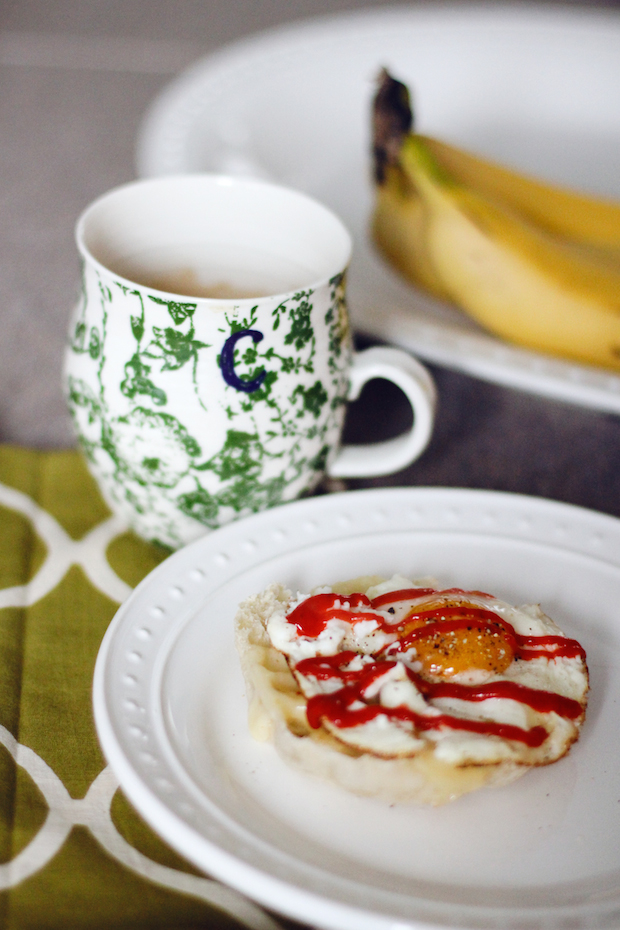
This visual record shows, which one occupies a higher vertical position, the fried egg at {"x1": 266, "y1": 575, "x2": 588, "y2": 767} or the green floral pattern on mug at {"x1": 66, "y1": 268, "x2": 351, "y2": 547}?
the green floral pattern on mug at {"x1": 66, "y1": 268, "x2": 351, "y2": 547}

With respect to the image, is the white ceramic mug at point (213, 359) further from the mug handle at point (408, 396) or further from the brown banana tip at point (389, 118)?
the brown banana tip at point (389, 118)

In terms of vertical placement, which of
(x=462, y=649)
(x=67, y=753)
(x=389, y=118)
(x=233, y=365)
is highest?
(x=389, y=118)

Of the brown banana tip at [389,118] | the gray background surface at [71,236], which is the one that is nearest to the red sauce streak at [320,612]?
the gray background surface at [71,236]

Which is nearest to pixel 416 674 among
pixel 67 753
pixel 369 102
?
pixel 67 753

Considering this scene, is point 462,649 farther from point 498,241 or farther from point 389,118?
point 389,118

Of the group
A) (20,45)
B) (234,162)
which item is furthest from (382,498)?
(20,45)

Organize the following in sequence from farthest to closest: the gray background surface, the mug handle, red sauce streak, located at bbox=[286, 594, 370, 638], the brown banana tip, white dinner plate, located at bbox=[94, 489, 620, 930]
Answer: the brown banana tip
the gray background surface
the mug handle
red sauce streak, located at bbox=[286, 594, 370, 638]
white dinner plate, located at bbox=[94, 489, 620, 930]

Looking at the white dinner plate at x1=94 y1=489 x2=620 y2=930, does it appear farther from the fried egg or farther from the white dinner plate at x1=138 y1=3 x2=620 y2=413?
the white dinner plate at x1=138 y1=3 x2=620 y2=413

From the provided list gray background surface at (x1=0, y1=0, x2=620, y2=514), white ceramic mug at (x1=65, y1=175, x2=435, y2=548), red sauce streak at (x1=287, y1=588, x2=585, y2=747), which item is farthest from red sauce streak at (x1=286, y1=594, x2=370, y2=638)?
gray background surface at (x1=0, y1=0, x2=620, y2=514)
